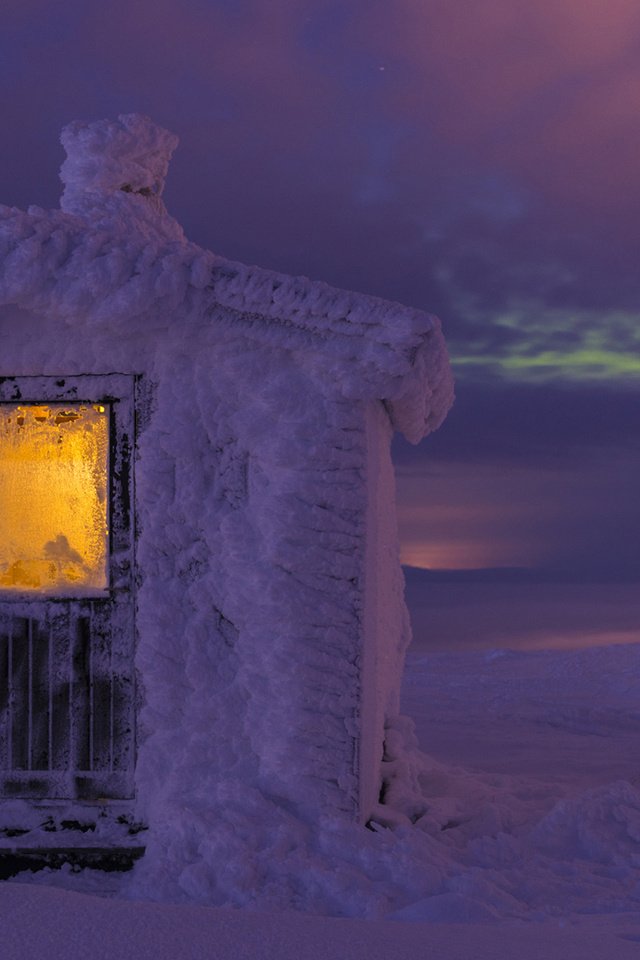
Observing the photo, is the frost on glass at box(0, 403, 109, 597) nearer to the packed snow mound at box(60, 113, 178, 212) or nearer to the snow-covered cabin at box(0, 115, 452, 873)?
the snow-covered cabin at box(0, 115, 452, 873)

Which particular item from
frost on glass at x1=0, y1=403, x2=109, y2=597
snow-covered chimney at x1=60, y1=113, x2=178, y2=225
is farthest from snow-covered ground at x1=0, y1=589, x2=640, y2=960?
snow-covered chimney at x1=60, y1=113, x2=178, y2=225

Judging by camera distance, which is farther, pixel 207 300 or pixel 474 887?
pixel 207 300

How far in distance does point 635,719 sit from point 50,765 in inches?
309

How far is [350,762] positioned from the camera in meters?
5.71

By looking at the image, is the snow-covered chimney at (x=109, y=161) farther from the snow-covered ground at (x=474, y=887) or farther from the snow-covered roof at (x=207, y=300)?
the snow-covered ground at (x=474, y=887)

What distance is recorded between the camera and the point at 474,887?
518cm

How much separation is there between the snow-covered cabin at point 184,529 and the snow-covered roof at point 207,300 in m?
0.01

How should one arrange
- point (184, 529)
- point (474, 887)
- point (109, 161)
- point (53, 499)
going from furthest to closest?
point (109, 161) → point (53, 499) → point (184, 529) → point (474, 887)

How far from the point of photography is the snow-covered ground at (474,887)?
3.83 meters

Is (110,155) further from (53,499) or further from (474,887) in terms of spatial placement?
(474,887)

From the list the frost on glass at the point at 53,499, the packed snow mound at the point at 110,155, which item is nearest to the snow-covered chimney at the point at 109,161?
the packed snow mound at the point at 110,155

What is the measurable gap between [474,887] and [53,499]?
304 centimetres

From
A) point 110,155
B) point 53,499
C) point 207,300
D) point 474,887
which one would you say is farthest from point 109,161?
point 474,887

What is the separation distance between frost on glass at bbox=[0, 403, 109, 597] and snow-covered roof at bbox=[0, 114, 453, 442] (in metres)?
0.63
